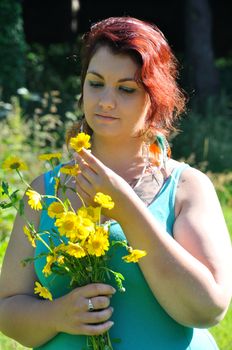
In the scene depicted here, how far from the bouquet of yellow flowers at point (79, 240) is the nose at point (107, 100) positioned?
21 centimetres

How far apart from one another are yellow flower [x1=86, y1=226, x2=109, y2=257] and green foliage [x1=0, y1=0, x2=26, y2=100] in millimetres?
9262

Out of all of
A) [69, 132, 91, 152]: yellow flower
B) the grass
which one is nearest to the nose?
[69, 132, 91, 152]: yellow flower

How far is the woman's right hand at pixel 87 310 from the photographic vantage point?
2105 mm

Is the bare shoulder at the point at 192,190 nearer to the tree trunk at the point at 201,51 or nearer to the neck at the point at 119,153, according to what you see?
the neck at the point at 119,153

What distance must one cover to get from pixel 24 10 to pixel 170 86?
45.6 ft

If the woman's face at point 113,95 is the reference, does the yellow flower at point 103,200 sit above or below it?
below

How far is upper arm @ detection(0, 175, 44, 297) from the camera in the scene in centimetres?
237

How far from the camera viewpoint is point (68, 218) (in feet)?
6.38

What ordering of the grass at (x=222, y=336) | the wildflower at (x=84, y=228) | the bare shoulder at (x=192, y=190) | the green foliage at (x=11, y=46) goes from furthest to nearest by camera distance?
the green foliage at (x=11, y=46), the grass at (x=222, y=336), the bare shoulder at (x=192, y=190), the wildflower at (x=84, y=228)

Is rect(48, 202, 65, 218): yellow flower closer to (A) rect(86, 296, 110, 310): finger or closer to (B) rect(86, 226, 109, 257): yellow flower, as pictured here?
(B) rect(86, 226, 109, 257): yellow flower

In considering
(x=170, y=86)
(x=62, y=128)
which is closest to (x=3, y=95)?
(x=62, y=128)

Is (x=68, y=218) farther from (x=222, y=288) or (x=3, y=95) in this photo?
(x=3, y=95)

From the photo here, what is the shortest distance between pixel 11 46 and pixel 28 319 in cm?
931

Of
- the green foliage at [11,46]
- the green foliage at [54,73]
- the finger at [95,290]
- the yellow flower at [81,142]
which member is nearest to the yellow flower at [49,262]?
the finger at [95,290]
